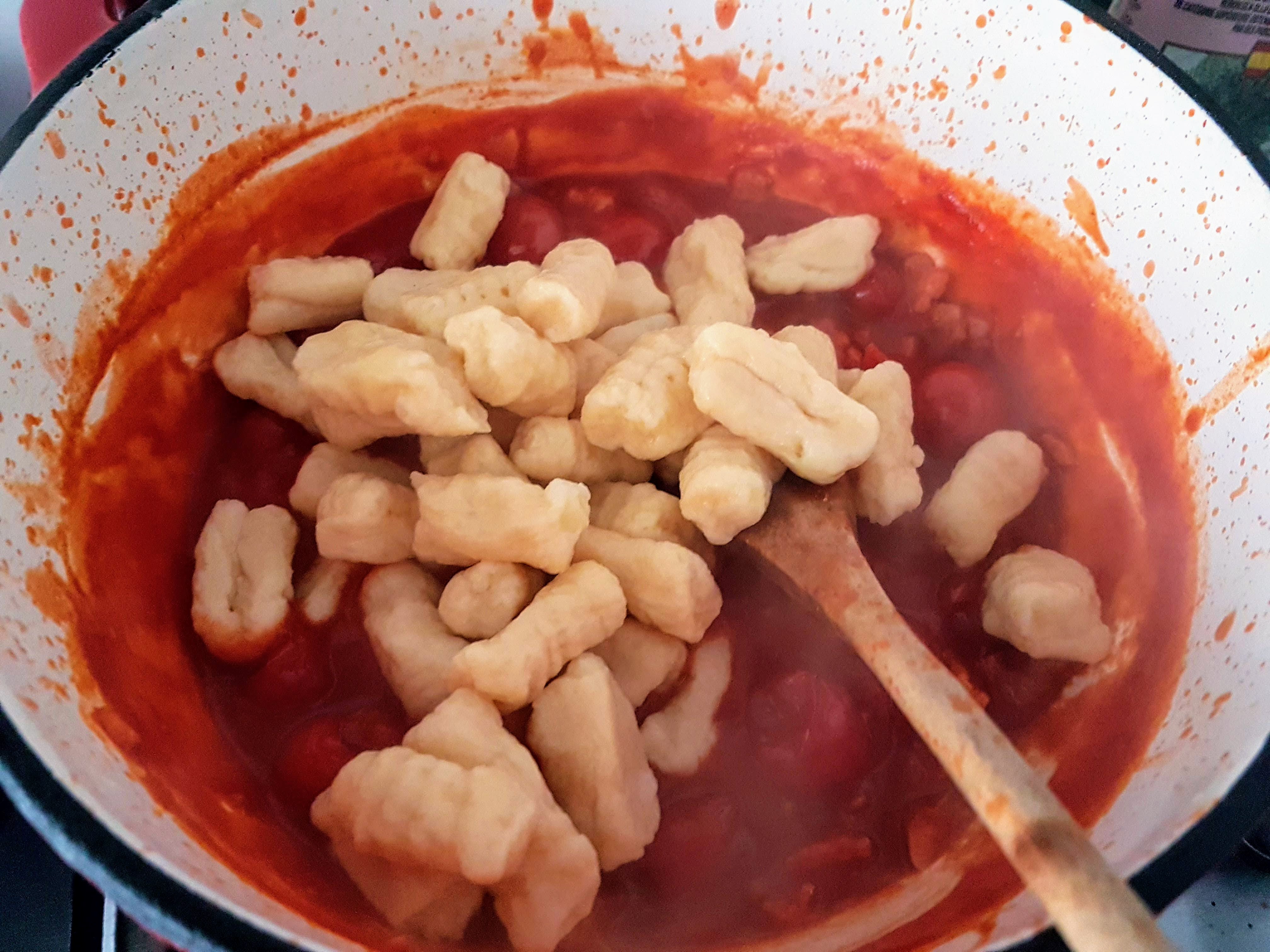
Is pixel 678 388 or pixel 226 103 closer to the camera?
pixel 678 388

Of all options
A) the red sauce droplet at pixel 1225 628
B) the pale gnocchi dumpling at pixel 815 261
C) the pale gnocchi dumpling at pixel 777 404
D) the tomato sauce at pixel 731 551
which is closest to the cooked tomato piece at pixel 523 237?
the tomato sauce at pixel 731 551

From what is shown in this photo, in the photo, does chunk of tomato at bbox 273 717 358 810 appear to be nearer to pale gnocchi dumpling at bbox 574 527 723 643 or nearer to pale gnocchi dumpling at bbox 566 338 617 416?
pale gnocchi dumpling at bbox 574 527 723 643

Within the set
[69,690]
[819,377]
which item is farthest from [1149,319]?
[69,690]

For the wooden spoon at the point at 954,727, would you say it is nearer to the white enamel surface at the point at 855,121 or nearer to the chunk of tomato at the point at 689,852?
the white enamel surface at the point at 855,121

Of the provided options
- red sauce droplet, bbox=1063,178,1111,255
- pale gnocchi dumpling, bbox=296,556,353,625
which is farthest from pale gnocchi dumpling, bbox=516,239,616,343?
red sauce droplet, bbox=1063,178,1111,255

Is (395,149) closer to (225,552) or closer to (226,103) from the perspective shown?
(226,103)
